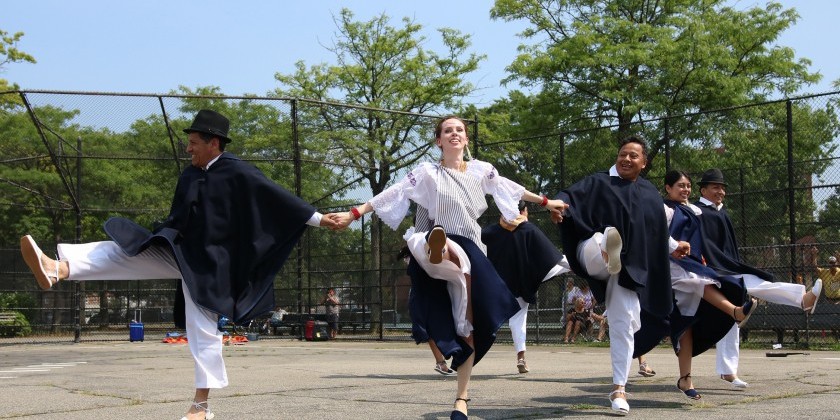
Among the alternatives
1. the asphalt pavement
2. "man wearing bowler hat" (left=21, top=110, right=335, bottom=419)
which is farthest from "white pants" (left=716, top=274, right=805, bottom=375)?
"man wearing bowler hat" (left=21, top=110, right=335, bottom=419)

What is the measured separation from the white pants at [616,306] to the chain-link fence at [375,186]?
932 centimetres

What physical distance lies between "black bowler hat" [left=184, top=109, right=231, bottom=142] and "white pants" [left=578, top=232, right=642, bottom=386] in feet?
8.46

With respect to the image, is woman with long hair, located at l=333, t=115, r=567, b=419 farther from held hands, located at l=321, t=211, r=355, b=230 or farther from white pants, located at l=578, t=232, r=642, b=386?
white pants, located at l=578, t=232, r=642, b=386

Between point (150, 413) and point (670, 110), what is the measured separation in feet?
79.6

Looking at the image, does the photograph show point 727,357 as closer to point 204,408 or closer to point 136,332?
point 204,408

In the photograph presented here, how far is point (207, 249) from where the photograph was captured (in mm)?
5824

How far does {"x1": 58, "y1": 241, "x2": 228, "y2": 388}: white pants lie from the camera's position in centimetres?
579

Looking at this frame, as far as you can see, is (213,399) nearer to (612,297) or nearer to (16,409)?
(16,409)

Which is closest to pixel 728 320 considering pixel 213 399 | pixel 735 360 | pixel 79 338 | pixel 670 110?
pixel 735 360

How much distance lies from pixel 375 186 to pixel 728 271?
14.5 meters

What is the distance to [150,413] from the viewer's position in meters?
6.57

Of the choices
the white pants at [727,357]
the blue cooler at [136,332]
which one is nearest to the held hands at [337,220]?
the white pants at [727,357]

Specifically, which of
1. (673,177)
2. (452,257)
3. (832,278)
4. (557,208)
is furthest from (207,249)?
(832,278)

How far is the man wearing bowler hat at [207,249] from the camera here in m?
5.77
